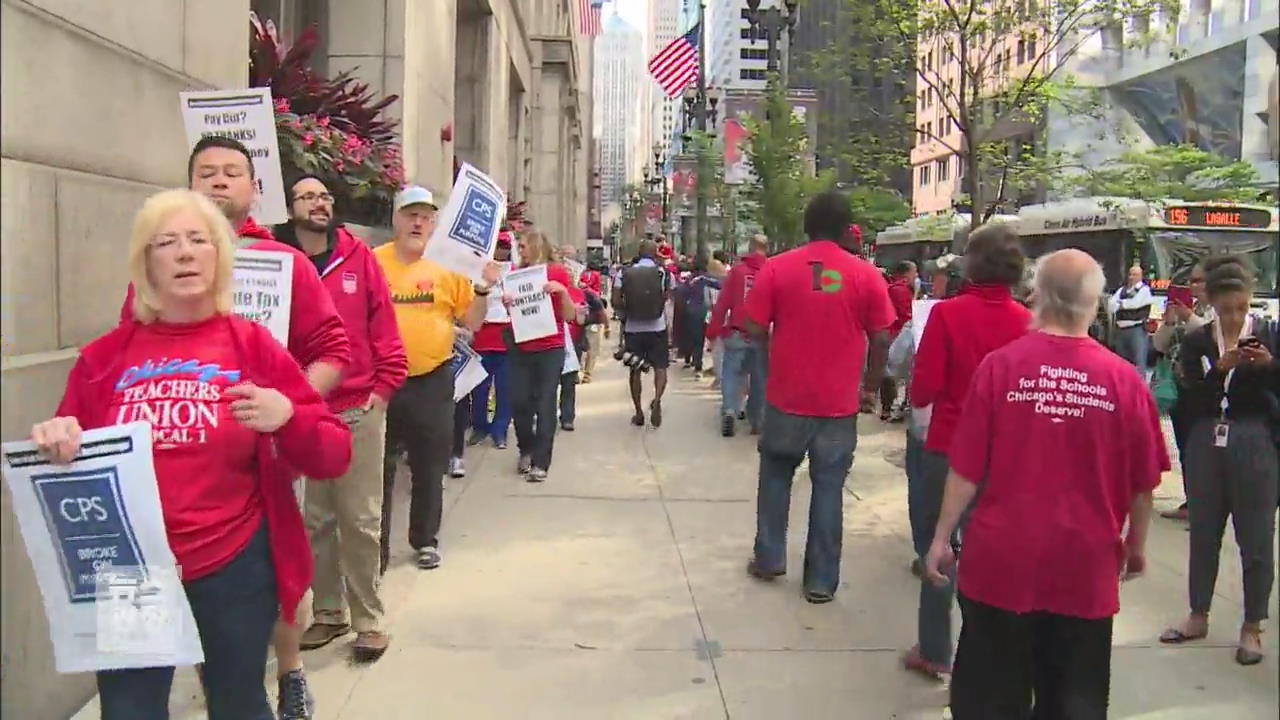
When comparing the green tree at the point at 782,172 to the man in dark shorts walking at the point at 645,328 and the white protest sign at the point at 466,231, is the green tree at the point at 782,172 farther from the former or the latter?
the white protest sign at the point at 466,231

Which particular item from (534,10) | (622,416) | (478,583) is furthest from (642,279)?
(534,10)

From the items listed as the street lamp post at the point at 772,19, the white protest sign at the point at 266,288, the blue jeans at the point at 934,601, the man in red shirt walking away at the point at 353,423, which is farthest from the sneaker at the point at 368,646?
the street lamp post at the point at 772,19

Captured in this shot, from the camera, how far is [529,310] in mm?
9164

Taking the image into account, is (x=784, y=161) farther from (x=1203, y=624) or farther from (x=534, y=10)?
(x=1203, y=624)

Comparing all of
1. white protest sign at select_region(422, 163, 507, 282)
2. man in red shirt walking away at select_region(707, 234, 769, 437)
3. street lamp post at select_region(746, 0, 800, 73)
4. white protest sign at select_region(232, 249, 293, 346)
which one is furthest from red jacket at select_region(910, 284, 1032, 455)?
street lamp post at select_region(746, 0, 800, 73)

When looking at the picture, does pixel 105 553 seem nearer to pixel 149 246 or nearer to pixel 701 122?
pixel 149 246

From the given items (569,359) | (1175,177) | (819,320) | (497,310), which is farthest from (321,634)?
(1175,177)

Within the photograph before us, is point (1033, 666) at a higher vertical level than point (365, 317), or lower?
lower

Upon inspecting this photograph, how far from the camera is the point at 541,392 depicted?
9383 mm

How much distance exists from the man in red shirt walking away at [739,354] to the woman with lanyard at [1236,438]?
552 centimetres

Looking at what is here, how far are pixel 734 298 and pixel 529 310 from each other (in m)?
2.56

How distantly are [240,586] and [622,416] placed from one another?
34.3 feet

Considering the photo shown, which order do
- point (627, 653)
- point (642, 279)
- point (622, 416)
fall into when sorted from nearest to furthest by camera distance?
point (627, 653)
point (642, 279)
point (622, 416)

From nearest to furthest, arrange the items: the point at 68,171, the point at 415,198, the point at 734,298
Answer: the point at 68,171 < the point at 415,198 < the point at 734,298
